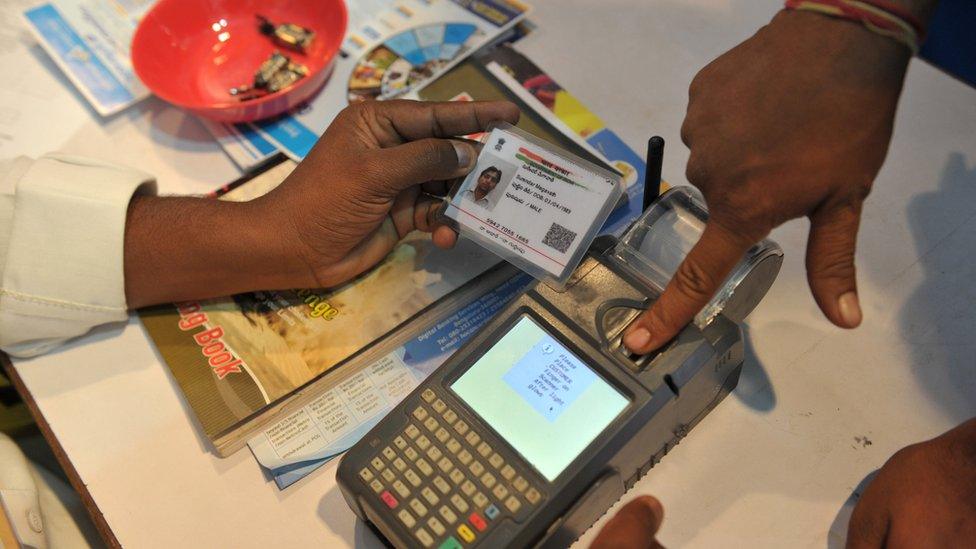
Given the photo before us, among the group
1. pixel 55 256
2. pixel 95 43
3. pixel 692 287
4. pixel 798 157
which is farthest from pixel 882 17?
pixel 95 43

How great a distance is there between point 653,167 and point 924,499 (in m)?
0.33

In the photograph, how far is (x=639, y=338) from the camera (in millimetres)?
579

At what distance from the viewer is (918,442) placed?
634 mm

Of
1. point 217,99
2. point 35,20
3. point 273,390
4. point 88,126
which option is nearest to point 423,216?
point 273,390

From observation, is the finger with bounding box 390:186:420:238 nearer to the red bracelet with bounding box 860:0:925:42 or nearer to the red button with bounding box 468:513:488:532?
the red button with bounding box 468:513:488:532

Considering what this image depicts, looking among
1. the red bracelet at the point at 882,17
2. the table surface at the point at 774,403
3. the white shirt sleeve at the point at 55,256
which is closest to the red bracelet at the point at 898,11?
the red bracelet at the point at 882,17

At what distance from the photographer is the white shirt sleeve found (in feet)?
2.38

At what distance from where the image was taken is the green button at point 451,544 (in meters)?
0.55

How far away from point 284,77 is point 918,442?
767 millimetres

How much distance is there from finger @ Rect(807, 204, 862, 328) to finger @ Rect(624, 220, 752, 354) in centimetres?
5

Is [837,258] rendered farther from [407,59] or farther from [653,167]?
[407,59]

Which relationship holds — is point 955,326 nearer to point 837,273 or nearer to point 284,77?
point 837,273

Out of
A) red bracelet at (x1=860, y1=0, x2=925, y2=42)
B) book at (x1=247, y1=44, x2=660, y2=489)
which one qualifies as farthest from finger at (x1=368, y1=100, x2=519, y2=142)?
red bracelet at (x1=860, y1=0, x2=925, y2=42)

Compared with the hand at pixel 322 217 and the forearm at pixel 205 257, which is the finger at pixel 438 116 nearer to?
the hand at pixel 322 217
